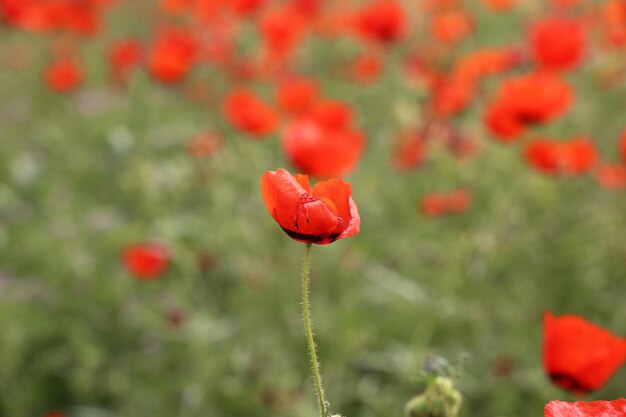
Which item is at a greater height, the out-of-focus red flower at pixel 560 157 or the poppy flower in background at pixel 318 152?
the out-of-focus red flower at pixel 560 157

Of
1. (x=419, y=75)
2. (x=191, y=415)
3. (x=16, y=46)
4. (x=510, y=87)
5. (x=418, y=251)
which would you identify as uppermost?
(x=16, y=46)

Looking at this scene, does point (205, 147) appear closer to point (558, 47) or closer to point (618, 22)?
point (558, 47)

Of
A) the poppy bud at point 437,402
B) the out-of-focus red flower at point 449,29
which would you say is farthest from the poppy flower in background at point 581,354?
the out-of-focus red flower at point 449,29

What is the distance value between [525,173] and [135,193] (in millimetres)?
1614

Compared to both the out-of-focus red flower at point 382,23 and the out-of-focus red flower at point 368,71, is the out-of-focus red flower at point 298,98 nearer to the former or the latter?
the out-of-focus red flower at point 382,23

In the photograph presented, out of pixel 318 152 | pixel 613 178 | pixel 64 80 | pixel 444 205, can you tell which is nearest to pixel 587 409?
pixel 318 152

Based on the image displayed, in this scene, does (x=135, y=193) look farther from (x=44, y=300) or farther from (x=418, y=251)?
(x=418, y=251)

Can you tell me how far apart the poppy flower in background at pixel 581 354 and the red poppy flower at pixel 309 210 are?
17.3 inches

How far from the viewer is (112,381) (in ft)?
6.48

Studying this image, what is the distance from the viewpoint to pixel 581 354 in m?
1.01

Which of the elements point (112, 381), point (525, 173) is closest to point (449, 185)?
point (525, 173)

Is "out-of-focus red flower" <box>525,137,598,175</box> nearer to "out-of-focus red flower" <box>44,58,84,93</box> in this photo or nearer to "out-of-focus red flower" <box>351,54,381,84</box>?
"out-of-focus red flower" <box>351,54,381,84</box>

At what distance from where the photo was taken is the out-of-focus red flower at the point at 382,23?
2.80 meters

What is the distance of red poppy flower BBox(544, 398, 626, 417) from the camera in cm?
59
